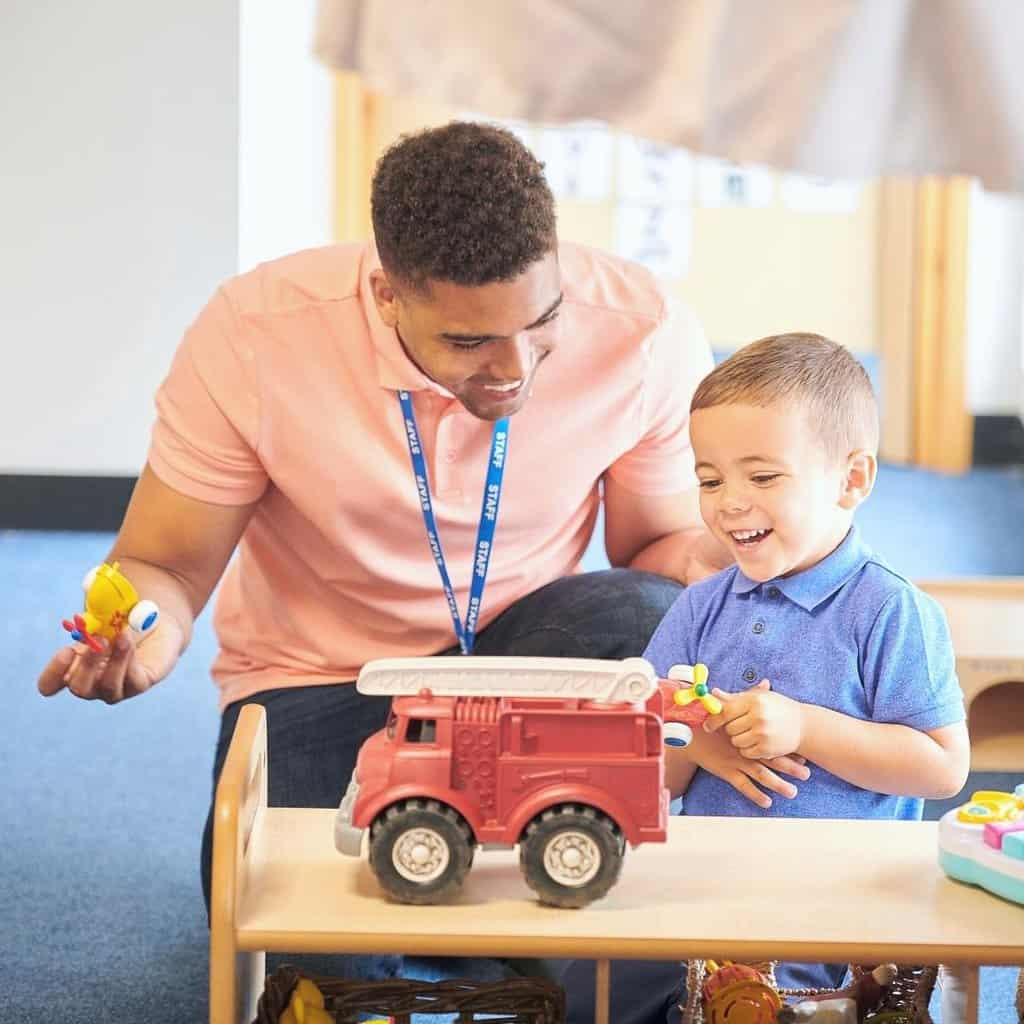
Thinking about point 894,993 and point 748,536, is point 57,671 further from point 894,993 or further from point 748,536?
point 894,993

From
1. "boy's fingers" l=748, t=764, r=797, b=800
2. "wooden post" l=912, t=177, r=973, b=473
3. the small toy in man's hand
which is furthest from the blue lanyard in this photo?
"wooden post" l=912, t=177, r=973, b=473

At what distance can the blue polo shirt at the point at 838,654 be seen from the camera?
1.38 metres

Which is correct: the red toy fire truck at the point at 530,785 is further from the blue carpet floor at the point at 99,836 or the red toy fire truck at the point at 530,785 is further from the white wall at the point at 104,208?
the white wall at the point at 104,208

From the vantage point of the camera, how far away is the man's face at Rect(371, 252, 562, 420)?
1434 mm

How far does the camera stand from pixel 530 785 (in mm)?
1169

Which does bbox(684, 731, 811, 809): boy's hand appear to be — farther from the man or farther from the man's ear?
the man's ear

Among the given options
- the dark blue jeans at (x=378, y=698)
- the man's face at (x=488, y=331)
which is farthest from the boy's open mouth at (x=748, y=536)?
the dark blue jeans at (x=378, y=698)

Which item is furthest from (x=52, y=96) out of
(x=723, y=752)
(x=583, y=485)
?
(x=723, y=752)

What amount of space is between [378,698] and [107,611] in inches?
22.8

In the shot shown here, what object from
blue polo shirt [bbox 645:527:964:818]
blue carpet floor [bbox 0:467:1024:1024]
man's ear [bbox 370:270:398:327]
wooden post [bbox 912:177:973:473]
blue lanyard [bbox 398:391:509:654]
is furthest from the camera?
wooden post [bbox 912:177:973:473]

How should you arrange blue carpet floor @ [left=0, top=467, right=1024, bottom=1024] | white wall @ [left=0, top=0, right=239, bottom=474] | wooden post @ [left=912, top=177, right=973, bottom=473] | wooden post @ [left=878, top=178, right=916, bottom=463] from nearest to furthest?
blue carpet floor @ [left=0, top=467, right=1024, bottom=1024]
white wall @ [left=0, top=0, right=239, bottom=474]
wooden post @ [left=912, top=177, right=973, bottom=473]
wooden post @ [left=878, top=178, right=916, bottom=463]

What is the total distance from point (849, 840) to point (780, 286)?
4.15 meters

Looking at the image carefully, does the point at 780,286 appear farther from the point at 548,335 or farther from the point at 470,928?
the point at 470,928

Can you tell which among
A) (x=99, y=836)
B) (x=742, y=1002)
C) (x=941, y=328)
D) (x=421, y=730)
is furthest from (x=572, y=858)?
(x=941, y=328)
